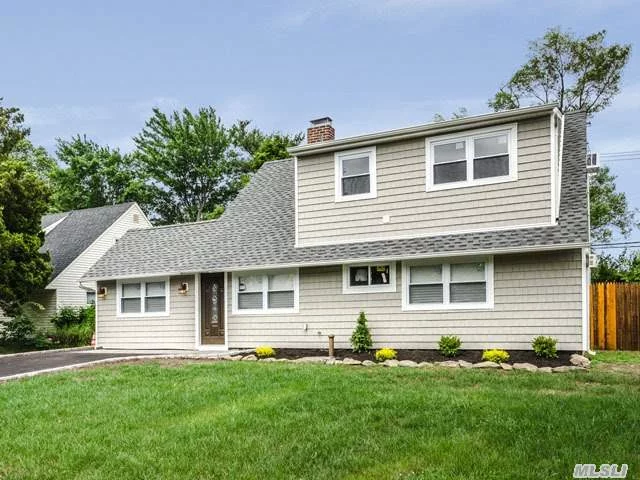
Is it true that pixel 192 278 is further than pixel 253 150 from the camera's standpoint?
No

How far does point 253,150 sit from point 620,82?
22081 mm

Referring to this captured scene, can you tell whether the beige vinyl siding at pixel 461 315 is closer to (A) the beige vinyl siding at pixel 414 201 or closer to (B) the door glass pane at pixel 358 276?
(B) the door glass pane at pixel 358 276

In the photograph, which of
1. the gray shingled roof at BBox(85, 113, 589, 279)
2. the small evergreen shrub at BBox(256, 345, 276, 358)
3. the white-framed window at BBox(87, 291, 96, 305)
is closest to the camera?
the gray shingled roof at BBox(85, 113, 589, 279)

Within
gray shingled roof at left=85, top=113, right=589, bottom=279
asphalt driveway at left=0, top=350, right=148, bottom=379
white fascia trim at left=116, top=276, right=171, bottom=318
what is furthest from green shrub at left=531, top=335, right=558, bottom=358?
white fascia trim at left=116, top=276, right=171, bottom=318

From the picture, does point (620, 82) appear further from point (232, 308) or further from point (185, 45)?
point (232, 308)

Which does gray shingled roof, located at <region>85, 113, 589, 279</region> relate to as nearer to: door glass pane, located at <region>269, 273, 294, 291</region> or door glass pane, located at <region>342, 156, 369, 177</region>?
door glass pane, located at <region>269, 273, 294, 291</region>

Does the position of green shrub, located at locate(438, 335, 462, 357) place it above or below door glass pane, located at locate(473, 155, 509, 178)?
below

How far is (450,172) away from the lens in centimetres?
1262

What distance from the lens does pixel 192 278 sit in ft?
52.2

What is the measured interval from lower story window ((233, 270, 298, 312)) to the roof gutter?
306 cm

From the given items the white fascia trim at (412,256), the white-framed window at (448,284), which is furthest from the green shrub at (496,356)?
the white fascia trim at (412,256)

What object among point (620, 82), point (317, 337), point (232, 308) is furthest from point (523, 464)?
point (620, 82)

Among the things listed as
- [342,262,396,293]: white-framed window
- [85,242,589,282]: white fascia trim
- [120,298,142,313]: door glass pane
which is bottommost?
[120,298,142,313]: door glass pane

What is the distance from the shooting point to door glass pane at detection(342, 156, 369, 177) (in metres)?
13.6
